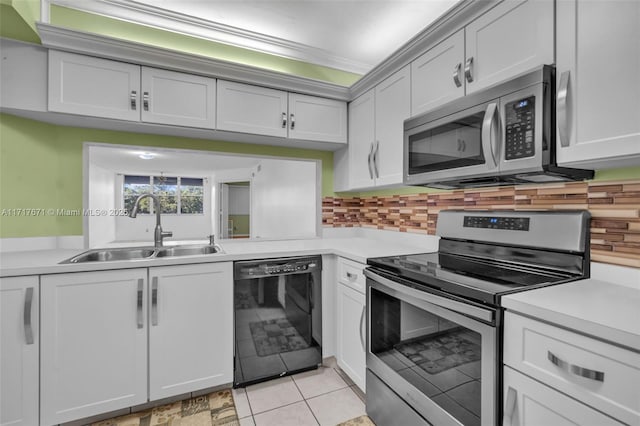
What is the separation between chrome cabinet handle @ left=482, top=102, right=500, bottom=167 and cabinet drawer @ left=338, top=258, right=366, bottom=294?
916 millimetres

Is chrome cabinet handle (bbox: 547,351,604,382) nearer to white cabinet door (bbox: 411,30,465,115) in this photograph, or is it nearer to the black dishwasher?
white cabinet door (bbox: 411,30,465,115)

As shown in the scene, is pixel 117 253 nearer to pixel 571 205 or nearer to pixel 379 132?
pixel 379 132

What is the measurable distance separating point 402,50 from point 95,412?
270 centimetres

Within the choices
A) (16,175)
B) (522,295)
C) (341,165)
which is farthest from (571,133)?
(16,175)

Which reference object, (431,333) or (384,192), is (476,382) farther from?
(384,192)

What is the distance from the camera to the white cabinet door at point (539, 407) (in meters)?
0.78

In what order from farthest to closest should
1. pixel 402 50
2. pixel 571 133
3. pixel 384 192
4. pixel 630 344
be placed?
pixel 384 192
pixel 402 50
pixel 571 133
pixel 630 344

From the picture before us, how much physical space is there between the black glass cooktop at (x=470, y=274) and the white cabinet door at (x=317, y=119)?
1238 millimetres

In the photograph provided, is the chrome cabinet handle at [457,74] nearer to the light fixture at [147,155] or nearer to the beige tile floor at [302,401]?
the beige tile floor at [302,401]

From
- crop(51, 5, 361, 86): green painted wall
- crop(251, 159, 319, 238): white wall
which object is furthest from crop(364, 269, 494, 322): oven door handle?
crop(51, 5, 361, 86): green painted wall

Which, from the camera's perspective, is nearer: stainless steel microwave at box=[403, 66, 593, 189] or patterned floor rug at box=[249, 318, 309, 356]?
stainless steel microwave at box=[403, 66, 593, 189]

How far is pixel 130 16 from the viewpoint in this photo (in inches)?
85.3

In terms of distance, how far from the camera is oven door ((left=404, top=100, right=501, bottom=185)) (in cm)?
126

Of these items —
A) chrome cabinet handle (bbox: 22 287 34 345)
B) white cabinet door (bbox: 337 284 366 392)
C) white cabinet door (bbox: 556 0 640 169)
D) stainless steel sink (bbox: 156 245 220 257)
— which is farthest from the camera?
stainless steel sink (bbox: 156 245 220 257)
